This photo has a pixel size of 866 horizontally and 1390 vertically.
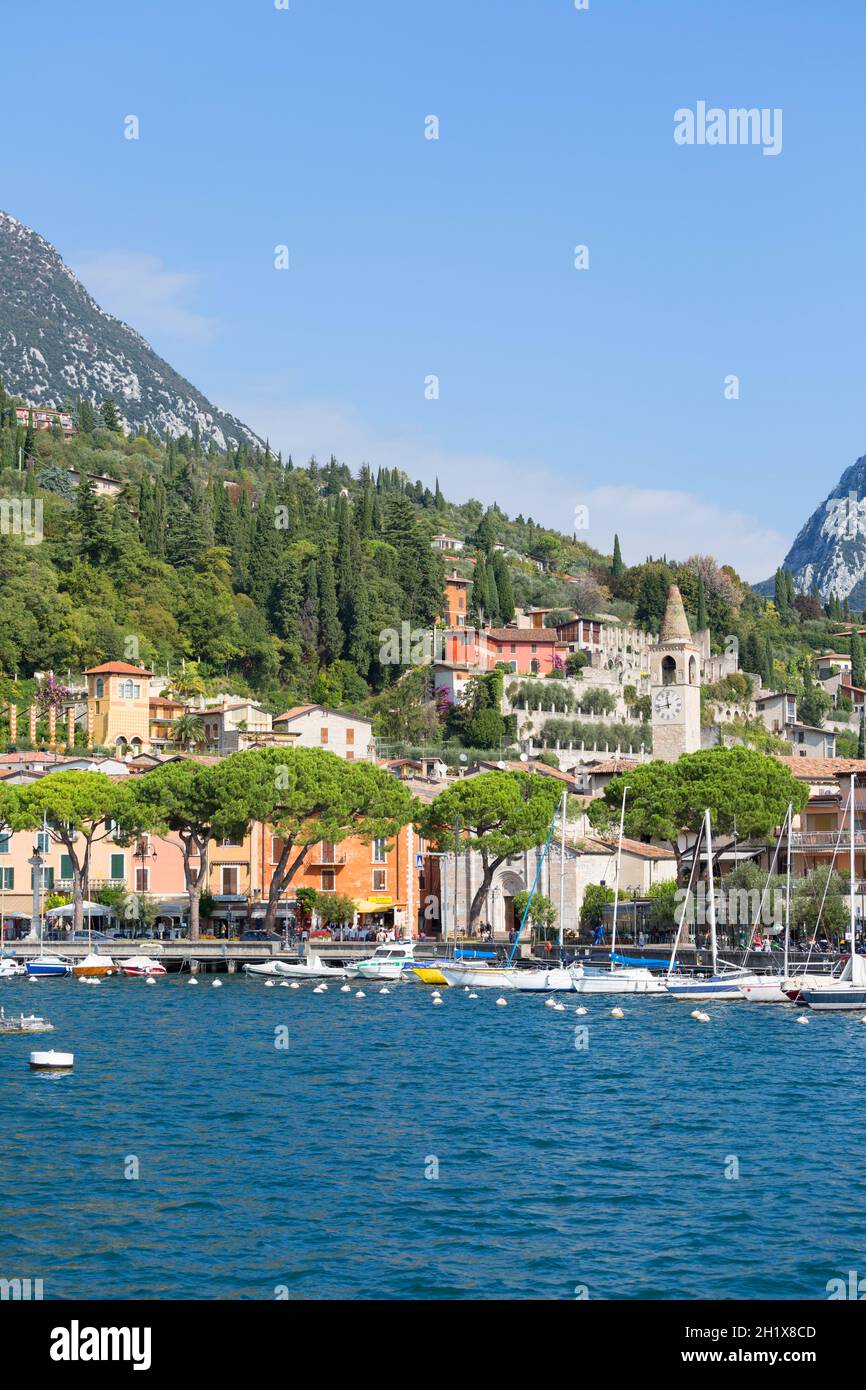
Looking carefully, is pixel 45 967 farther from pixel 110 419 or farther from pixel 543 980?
pixel 110 419

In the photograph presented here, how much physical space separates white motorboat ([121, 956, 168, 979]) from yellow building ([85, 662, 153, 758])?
113 ft

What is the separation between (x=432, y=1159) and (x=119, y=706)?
255 ft

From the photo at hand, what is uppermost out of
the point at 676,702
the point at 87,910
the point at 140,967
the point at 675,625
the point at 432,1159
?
the point at 675,625

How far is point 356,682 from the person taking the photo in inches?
4599

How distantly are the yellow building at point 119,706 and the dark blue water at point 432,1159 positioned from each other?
2164 inches

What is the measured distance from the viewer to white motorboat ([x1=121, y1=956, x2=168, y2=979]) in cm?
6775

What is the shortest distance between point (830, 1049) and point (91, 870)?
43997 mm

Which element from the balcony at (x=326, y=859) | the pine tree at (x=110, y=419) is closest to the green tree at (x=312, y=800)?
the balcony at (x=326, y=859)

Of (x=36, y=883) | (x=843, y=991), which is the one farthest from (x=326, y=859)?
(x=843, y=991)

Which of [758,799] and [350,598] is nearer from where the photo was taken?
[758,799]

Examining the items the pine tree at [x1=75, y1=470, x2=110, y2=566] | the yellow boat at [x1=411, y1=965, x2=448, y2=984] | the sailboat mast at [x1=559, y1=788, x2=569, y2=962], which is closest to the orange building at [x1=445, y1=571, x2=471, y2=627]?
the pine tree at [x1=75, y1=470, x2=110, y2=566]
